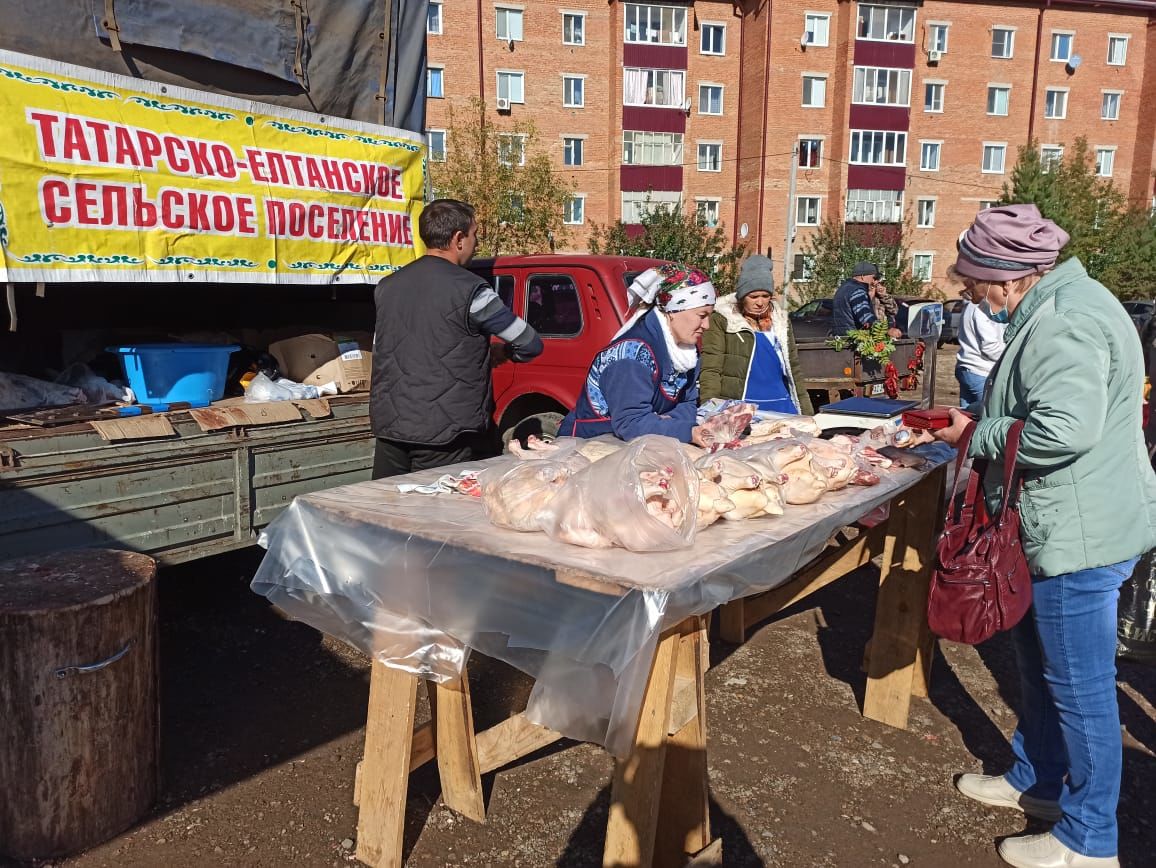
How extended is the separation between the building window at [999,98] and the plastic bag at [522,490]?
38176 mm

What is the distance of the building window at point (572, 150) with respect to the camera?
31938 millimetres

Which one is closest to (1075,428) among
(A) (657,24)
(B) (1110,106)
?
(A) (657,24)

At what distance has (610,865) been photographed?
6.81 ft


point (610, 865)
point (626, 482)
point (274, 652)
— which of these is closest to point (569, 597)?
point (626, 482)

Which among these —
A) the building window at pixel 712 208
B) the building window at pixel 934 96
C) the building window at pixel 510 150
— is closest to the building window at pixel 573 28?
the building window at pixel 712 208

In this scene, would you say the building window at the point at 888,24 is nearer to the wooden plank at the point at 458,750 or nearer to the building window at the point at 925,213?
the building window at the point at 925,213

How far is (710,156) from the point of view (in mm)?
33219

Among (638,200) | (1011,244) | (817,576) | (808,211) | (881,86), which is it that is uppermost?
(881,86)

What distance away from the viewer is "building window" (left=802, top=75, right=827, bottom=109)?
32.2 meters

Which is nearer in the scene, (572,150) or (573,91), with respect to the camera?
(573,91)

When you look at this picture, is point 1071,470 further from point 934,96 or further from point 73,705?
point 934,96

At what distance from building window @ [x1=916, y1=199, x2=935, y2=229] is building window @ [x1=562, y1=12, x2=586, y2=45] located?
594 inches

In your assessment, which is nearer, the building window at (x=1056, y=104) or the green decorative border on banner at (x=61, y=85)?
the green decorative border on banner at (x=61, y=85)

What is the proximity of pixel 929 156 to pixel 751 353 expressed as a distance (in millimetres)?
33700
